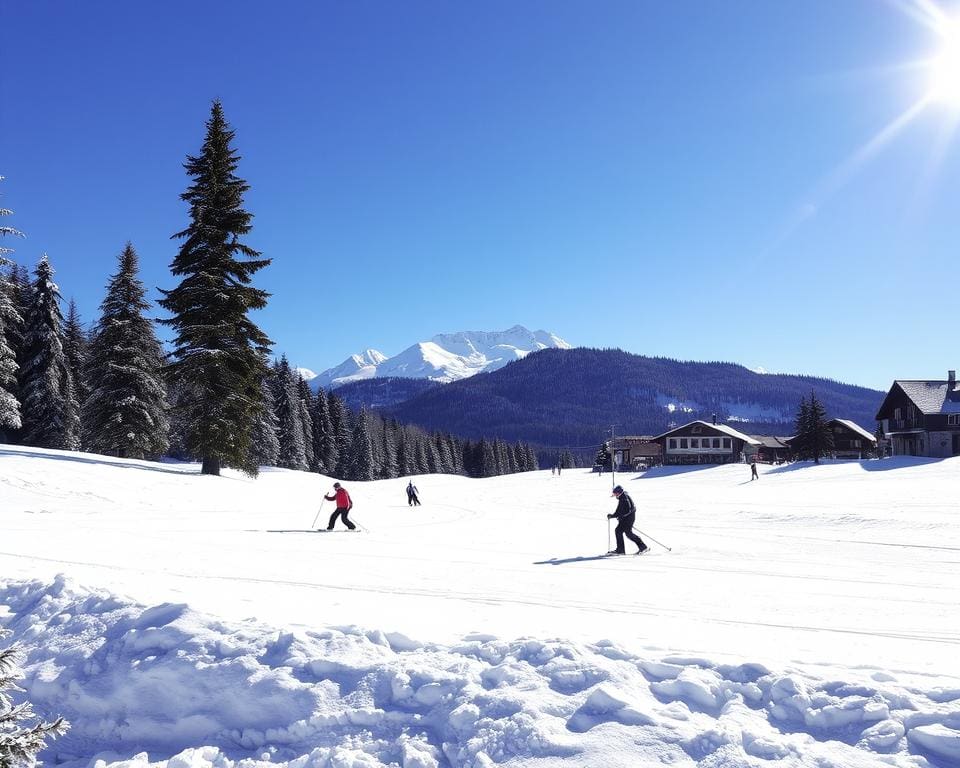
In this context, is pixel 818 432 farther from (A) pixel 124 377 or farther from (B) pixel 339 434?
(B) pixel 339 434

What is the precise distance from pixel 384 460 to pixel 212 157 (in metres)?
64.1

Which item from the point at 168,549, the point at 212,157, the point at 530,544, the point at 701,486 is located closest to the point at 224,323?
the point at 212,157

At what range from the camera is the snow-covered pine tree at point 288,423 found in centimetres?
6391

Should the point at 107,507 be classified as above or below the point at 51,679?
above

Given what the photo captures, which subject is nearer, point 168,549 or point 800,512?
point 168,549

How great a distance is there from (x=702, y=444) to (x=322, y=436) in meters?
48.7

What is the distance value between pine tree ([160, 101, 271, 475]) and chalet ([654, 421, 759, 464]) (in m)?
59.0

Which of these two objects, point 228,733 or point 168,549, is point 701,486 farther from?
point 228,733

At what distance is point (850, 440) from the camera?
255 ft

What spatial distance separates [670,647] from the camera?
671 centimetres

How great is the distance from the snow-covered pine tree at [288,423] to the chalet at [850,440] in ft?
206

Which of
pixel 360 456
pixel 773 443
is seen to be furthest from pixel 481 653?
pixel 773 443

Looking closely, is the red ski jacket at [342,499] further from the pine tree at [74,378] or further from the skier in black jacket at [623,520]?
the pine tree at [74,378]

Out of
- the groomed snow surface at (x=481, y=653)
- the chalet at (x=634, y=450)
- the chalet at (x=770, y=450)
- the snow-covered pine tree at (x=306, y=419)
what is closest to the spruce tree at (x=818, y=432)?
the chalet at (x=770, y=450)
